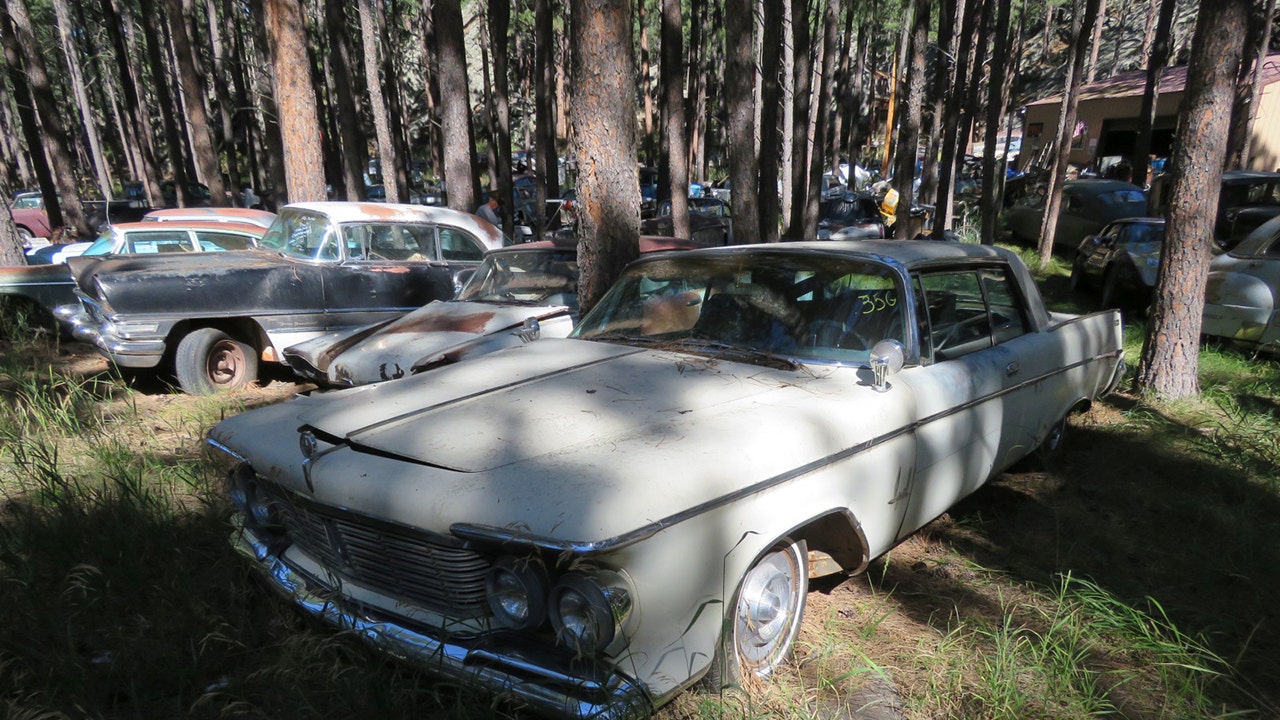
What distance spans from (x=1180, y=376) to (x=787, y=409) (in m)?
4.60

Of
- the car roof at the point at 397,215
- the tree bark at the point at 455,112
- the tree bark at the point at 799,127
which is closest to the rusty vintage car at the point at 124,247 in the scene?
the car roof at the point at 397,215

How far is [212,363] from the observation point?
6715mm

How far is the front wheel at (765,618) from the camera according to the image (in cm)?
242

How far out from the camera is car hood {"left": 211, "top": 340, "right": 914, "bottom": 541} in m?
2.21

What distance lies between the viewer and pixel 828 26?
19.3 meters

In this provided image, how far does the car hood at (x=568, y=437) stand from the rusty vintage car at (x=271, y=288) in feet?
12.8

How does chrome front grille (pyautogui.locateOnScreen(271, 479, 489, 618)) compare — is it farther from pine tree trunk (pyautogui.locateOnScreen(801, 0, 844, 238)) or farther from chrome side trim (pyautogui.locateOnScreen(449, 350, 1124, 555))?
pine tree trunk (pyautogui.locateOnScreen(801, 0, 844, 238))

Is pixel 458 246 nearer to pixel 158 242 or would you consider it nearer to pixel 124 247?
pixel 158 242

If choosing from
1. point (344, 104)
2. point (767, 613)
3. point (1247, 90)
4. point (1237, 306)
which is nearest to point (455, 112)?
point (344, 104)

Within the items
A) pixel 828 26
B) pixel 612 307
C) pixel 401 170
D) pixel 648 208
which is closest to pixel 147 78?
pixel 401 170

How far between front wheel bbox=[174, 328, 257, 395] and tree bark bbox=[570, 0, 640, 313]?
3.38m

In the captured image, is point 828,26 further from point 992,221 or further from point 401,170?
point 401,170

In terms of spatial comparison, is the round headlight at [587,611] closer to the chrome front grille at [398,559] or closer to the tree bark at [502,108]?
the chrome front grille at [398,559]

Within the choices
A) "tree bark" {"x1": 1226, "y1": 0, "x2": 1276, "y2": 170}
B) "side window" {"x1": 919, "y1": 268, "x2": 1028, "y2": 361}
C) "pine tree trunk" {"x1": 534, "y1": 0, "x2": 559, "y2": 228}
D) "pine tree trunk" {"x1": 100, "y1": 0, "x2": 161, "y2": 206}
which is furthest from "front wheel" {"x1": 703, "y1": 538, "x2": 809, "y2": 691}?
"pine tree trunk" {"x1": 100, "y1": 0, "x2": 161, "y2": 206}
